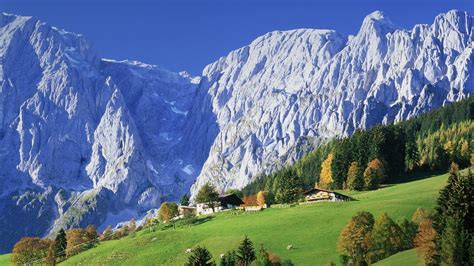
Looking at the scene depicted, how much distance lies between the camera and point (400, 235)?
9369 cm

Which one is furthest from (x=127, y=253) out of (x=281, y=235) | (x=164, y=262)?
(x=281, y=235)

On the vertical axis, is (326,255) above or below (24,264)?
below

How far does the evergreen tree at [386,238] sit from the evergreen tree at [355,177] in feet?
226

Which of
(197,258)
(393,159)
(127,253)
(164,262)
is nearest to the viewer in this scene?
(197,258)

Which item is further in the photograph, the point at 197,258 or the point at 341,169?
the point at 341,169

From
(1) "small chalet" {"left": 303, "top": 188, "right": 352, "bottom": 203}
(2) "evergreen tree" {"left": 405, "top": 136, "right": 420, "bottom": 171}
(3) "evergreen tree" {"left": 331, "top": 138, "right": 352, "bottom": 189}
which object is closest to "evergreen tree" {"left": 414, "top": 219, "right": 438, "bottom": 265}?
(1) "small chalet" {"left": 303, "top": 188, "right": 352, "bottom": 203}

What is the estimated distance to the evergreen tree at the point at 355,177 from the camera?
163625 millimetres

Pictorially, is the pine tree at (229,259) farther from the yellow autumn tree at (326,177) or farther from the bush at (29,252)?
the yellow autumn tree at (326,177)

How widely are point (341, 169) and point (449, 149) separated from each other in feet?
97.3

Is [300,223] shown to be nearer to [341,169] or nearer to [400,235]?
[400,235]

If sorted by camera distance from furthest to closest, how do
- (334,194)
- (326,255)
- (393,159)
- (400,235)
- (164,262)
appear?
(393,159), (334,194), (164,262), (326,255), (400,235)

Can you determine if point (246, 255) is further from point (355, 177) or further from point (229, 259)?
point (355, 177)

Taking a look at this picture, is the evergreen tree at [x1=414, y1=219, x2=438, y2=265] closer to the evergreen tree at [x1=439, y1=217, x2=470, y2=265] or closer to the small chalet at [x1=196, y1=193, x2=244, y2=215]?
the evergreen tree at [x1=439, y1=217, x2=470, y2=265]

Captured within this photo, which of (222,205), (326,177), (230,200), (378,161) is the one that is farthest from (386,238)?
(230,200)
